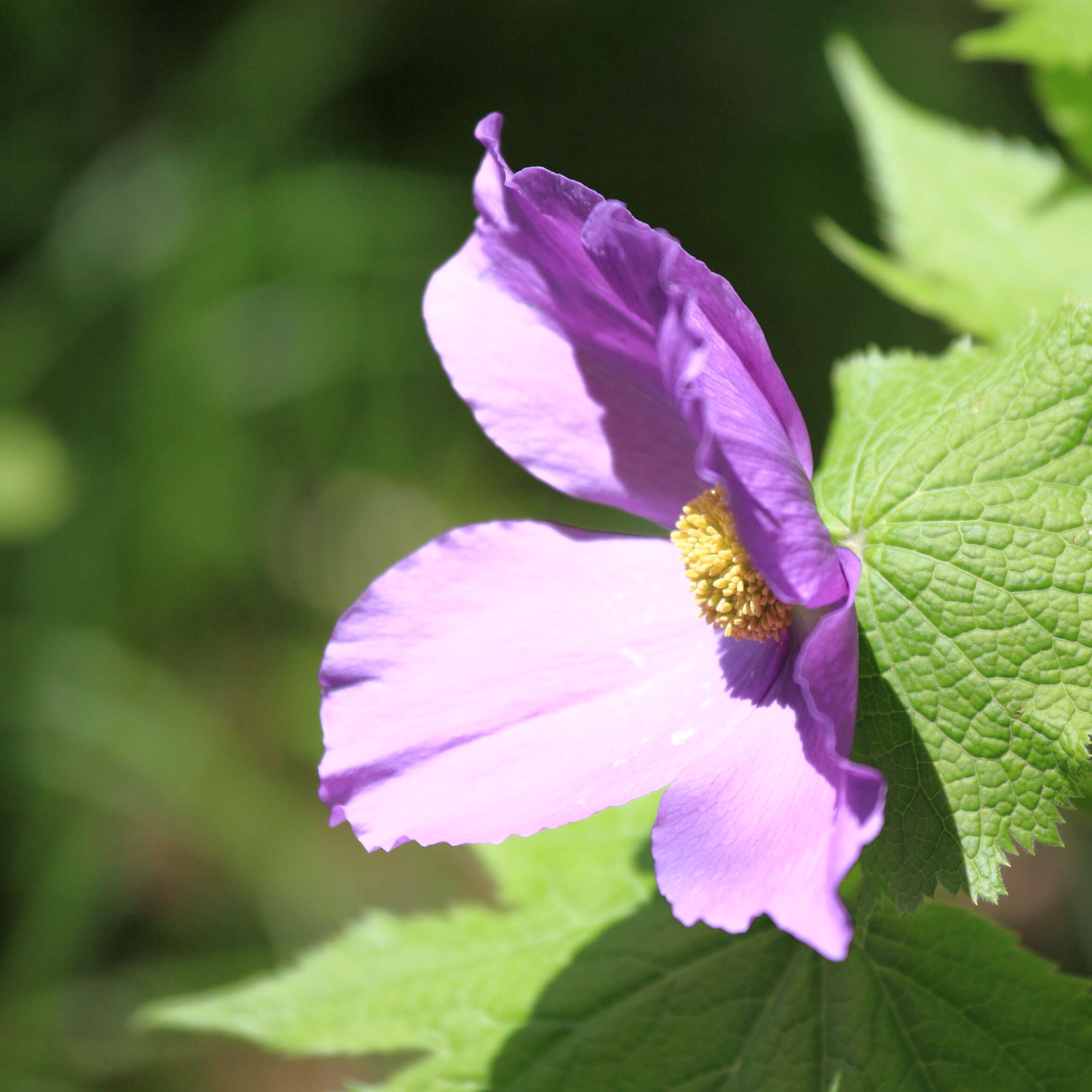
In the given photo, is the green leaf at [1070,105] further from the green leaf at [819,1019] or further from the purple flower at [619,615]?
the green leaf at [819,1019]

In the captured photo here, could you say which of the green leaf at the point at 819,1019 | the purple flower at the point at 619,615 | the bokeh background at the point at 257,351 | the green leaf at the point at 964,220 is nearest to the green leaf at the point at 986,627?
the purple flower at the point at 619,615

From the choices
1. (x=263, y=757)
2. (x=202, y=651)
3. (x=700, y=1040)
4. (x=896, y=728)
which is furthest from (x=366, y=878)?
(x=896, y=728)

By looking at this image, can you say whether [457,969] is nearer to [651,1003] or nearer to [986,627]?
[651,1003]

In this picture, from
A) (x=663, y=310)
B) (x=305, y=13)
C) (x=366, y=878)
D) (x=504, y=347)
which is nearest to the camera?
(x=663, y=310)

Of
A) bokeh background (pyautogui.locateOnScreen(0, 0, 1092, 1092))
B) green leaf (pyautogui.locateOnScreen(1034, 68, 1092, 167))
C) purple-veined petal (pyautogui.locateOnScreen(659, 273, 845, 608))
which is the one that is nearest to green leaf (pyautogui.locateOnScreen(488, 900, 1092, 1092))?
purple-veined petal (pyautogui.locateOnScreen(659, 273, 845, 608))

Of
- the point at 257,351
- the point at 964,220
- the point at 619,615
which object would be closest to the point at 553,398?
the point at 619,615

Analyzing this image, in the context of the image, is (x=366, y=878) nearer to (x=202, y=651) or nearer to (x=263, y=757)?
(x=263, y=757)

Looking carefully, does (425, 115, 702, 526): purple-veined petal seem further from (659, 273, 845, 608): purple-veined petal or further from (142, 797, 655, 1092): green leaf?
(142, 797, 655, 1092): green leaf

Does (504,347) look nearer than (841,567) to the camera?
No
